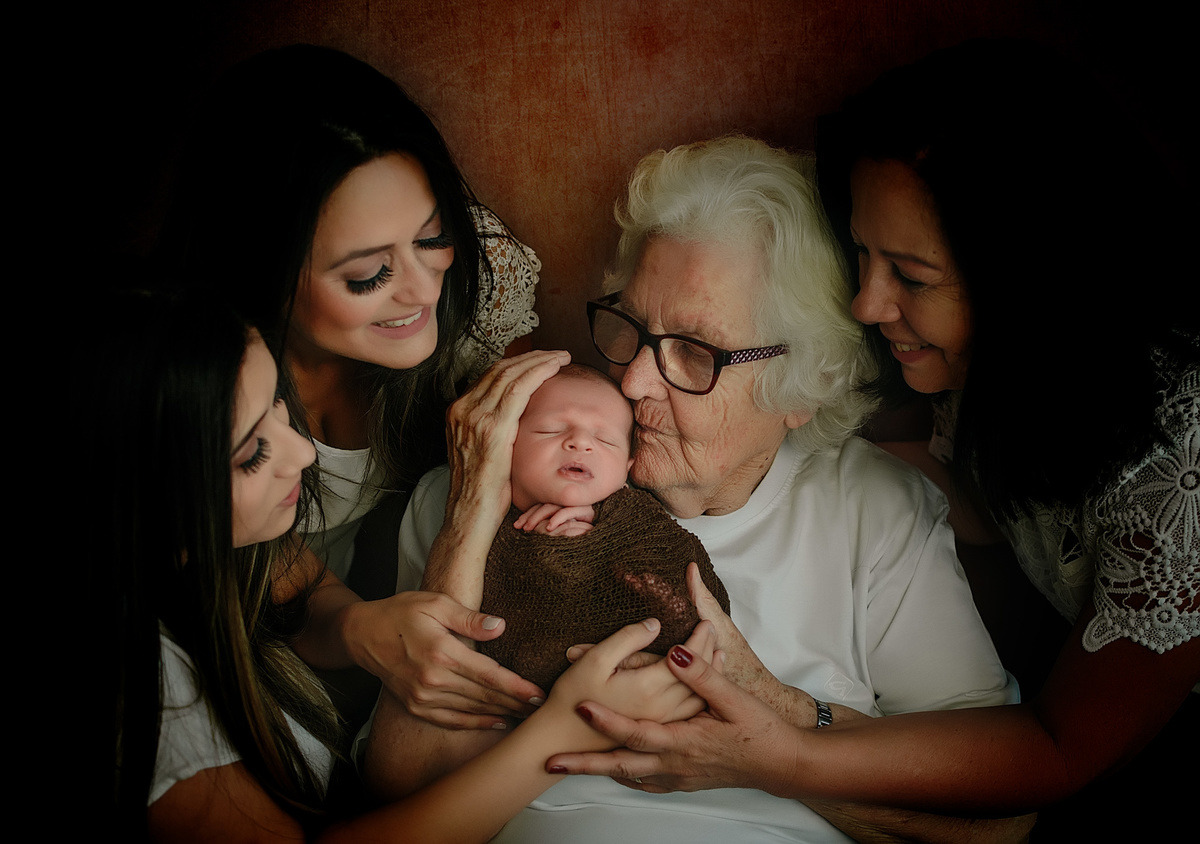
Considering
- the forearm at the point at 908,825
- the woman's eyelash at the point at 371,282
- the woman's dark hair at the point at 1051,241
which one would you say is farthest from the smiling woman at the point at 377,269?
the forearm at the point at 908,825

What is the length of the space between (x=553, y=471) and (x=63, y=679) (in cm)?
69

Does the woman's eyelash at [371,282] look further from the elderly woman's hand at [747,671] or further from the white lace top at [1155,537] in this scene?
the white lace top at [1155,537]

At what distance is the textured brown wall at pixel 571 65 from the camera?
50.1 inches

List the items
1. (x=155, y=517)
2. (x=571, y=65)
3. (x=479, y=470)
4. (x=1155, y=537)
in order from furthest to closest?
(x=571, y=65)
(x=479, y=470)
(x=1155, y=537)
(x=155, y=517)

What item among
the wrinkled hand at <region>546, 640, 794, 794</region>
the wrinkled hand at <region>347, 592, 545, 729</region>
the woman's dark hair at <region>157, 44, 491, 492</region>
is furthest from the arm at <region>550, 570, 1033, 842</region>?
the woman's dark hair at <region>157, 44, 491, 492</region>

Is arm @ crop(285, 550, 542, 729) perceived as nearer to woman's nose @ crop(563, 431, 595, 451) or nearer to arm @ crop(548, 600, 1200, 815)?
arm @ crop(548, 600, 1200, 815)

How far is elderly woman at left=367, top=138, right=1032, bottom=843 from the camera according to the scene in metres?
1.19

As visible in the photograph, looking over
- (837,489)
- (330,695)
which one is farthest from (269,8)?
(837,489)

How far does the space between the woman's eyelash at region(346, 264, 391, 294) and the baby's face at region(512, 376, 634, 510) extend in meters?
0.31

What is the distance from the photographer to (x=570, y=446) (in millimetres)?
1176

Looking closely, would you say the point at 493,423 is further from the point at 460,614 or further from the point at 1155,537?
the point at 1155,537

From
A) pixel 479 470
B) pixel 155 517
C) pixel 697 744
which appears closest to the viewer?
pixel 155 517

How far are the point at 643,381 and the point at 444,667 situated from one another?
0.58m

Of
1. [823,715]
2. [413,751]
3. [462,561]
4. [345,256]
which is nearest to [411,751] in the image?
[413,751]
